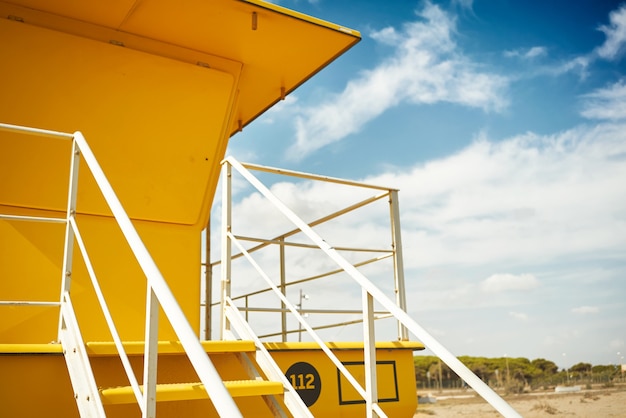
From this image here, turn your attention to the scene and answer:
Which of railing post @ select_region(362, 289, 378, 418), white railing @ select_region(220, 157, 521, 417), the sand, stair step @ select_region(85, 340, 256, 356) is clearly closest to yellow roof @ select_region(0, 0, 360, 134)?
white railing @ select_region(220, 157, 521, 417)

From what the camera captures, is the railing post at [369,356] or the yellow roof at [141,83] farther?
the yellow roof at [141,83]

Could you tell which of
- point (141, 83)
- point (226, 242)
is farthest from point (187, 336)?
point (141, 83)

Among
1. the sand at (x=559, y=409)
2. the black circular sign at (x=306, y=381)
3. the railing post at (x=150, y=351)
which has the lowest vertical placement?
the sand at (x=559, y=409)

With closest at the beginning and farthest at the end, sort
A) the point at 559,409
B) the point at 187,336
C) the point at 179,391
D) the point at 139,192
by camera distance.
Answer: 1. the point at 187,336
2. the point at 179,391
3. the point at 139,192
4. the point at 559,409

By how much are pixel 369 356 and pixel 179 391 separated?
86 centimetres

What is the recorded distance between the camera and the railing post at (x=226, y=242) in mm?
3657

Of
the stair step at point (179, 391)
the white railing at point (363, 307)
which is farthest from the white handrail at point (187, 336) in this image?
the white railing at point (363, 307)

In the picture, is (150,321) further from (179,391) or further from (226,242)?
(226,242)

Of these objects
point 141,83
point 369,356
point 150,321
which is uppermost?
point 141,83

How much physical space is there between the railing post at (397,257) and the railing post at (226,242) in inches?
47.2

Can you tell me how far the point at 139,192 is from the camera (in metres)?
4.04

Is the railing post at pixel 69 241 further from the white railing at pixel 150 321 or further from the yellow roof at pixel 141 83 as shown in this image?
the yellow roof at pixel 141 83

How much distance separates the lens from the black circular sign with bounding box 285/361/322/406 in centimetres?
333

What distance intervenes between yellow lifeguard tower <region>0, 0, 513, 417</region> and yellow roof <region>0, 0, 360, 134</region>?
0.5 inches
